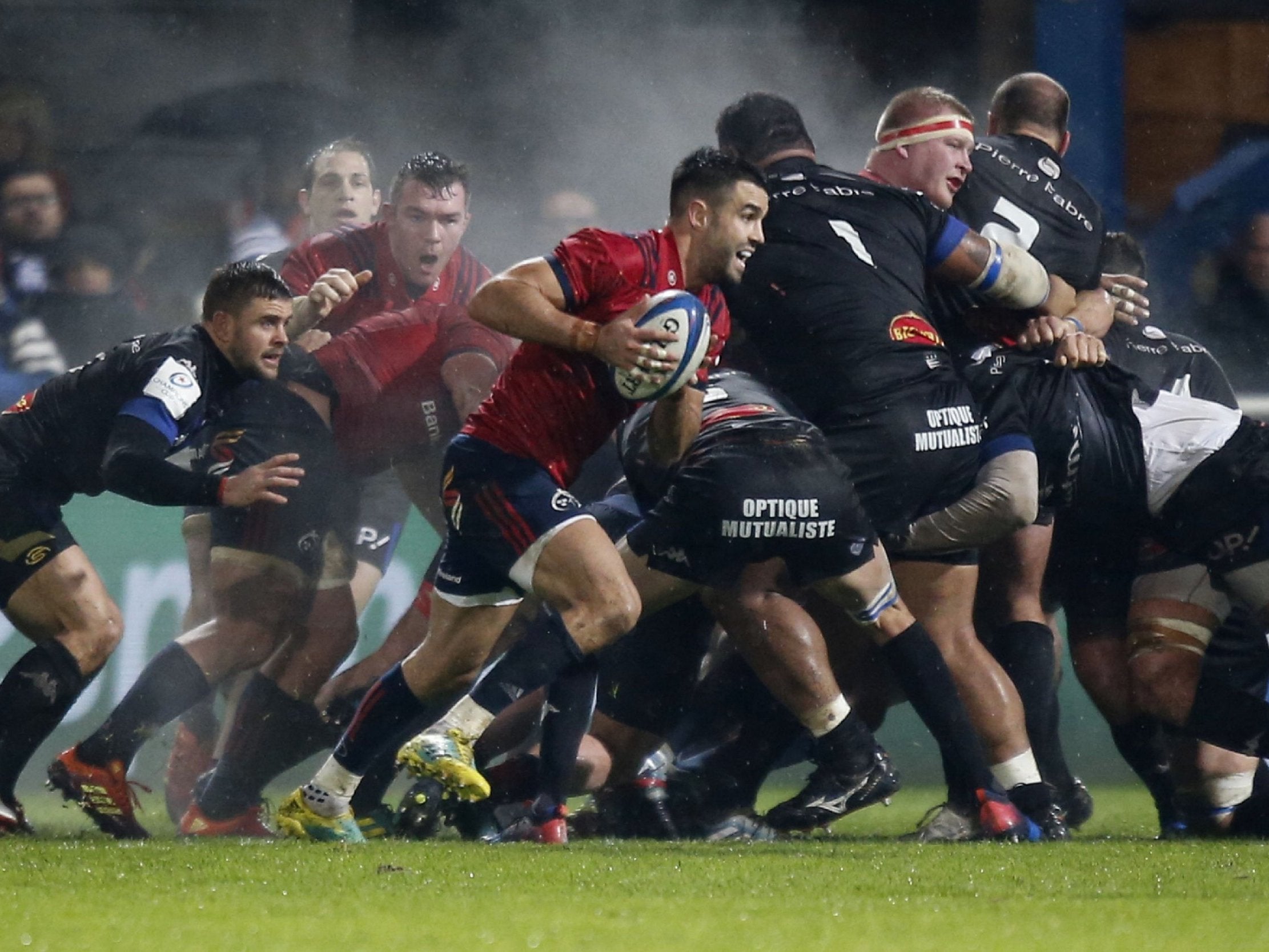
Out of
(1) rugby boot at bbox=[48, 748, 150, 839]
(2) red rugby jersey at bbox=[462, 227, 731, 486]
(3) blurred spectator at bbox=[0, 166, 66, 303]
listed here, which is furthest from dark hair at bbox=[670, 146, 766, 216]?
(3) blurred spectator at bbox=[0, 166, 66, 303]

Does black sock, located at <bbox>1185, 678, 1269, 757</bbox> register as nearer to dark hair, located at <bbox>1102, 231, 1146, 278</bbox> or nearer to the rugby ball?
the rugby ball

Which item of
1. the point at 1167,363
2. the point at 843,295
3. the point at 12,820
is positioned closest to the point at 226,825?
the point at 12,820

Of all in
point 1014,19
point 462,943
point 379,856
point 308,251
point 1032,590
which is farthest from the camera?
point 1014,19

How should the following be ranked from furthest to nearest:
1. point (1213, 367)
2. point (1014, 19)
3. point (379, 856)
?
point (1014, 19), point (1213, 367), point (379, 856)

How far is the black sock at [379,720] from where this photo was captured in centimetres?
470

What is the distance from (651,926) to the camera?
11.2 ft

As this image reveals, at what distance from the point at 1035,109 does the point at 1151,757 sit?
6.77ft

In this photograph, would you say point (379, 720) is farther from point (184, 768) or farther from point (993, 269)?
point (993, 269)

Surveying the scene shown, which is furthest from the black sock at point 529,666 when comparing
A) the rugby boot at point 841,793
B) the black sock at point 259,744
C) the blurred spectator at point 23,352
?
the blurred spectator at point 23,352

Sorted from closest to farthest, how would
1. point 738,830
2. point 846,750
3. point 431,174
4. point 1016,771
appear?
point 846,750 → point 1016,771 → point 738,830 → point 431,174

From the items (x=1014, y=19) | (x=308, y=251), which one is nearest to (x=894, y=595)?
(x=308, y=251)

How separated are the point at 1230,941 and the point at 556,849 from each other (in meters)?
1.66

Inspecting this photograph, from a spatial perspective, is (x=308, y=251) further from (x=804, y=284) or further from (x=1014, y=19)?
(x=1014, y=19)

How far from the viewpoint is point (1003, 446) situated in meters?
5.23
